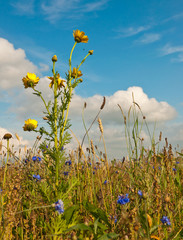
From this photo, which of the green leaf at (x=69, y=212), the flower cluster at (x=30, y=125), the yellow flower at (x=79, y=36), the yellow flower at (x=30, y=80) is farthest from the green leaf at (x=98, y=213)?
the yellow flower at (x=79, y=36)

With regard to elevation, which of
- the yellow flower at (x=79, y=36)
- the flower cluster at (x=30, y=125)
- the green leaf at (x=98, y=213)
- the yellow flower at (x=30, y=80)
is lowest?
the green leaf at (x=98, y=213)

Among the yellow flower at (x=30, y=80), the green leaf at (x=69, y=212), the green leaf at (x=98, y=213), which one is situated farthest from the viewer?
the yellow flower at (x=30, y=80)

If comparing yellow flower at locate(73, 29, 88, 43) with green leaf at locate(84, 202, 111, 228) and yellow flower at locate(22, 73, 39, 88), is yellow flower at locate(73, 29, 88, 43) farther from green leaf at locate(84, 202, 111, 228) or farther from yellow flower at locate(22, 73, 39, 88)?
green leaf at locate(84, 202, 111, 228)

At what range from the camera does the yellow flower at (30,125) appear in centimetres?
275

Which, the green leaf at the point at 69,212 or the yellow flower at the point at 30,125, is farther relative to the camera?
the yellow flower at the point at 30,125

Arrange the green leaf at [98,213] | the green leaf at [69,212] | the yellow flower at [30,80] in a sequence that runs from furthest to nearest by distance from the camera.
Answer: the yellow flower at [30,80] < the green leaf at [69,212] < the green leaf at [98,213]

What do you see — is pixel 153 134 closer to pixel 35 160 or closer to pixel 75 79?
pixel 75 79

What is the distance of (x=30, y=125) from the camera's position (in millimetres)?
2758

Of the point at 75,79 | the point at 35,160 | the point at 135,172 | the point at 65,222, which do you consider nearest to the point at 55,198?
the point at 65,222

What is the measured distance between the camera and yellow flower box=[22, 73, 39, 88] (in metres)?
2.67

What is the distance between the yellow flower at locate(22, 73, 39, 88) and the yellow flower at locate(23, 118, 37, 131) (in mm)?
397

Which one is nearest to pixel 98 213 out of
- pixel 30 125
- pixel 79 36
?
pixel 30 125

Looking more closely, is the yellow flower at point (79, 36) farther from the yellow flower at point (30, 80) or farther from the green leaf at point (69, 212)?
the green leaf at point (69, 212)

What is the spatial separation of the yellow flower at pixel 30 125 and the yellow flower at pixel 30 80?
40 centimetres
